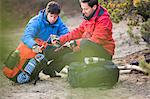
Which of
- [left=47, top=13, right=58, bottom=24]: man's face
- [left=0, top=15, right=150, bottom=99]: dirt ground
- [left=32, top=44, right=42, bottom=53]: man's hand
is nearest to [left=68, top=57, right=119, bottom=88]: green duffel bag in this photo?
[left=0, top=15, right=150, bottom=99]: dirt ground

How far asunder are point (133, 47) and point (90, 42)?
7.54ft

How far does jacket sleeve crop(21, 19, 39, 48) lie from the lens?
3436 millimetres

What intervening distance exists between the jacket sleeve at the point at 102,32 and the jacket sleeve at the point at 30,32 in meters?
0.58

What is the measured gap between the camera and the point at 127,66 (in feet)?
13.7

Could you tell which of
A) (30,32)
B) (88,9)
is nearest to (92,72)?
(88,9)

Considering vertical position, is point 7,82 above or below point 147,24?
below

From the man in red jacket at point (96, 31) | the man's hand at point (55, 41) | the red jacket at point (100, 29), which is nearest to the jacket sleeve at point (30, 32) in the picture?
the man's hand at point (55, 41)

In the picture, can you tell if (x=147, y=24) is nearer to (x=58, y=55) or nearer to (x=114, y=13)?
(x=114, y=13)

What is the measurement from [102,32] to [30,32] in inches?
28.0

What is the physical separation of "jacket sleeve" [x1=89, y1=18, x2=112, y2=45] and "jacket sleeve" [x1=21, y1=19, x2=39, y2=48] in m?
0.58

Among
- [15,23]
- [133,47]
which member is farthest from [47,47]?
[15,23]

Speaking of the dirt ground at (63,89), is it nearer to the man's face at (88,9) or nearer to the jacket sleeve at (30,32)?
the jacket sleeve at (30,32)

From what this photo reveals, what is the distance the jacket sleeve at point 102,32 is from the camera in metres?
3.22

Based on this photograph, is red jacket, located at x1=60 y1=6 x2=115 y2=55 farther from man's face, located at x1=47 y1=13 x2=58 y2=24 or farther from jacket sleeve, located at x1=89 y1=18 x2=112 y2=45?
man's face, located at x1=47 y1=13 x2=58 y2=24
